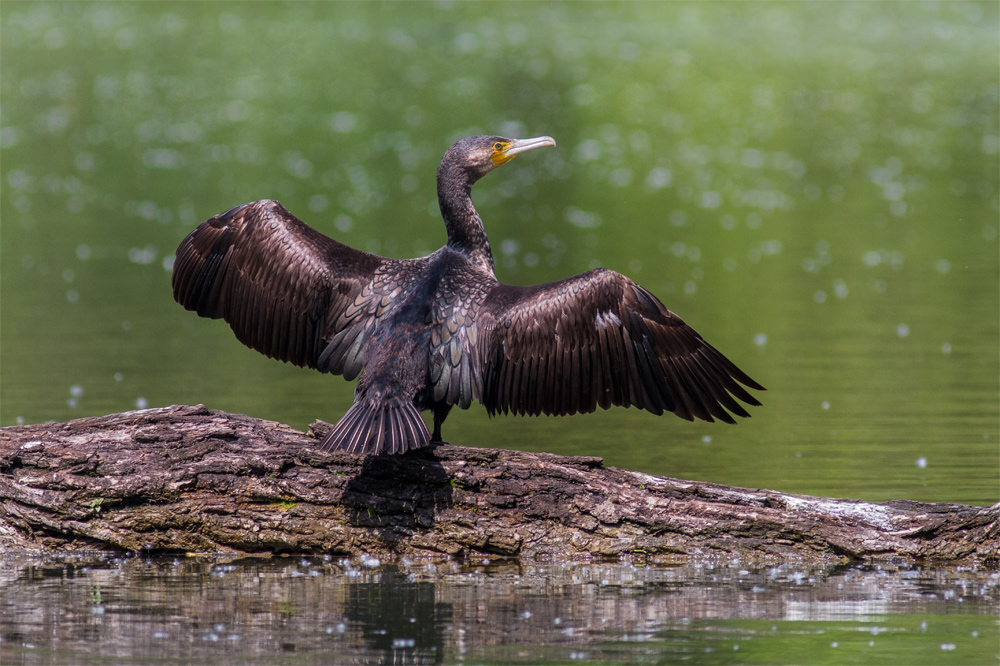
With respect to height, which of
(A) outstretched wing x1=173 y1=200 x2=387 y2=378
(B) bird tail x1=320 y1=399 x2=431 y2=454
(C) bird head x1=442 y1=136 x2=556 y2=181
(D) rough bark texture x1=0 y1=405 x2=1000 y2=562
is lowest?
(D) rough bark texture x1=0 y1=405 x2=1000 y2=562

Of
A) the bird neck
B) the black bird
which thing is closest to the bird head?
the bird neck

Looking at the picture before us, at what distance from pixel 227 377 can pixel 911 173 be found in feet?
54.6

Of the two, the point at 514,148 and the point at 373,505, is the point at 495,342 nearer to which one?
the point at 373,505

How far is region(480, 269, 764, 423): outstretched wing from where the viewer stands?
25.2ft

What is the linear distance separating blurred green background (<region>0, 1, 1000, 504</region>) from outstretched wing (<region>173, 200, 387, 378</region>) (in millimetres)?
2875

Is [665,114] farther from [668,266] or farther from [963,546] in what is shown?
[963,546]

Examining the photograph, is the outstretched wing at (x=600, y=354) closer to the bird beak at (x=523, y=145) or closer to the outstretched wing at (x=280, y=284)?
the outstretched wing at (x=280, y=284)

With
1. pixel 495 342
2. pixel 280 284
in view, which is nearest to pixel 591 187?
pixel 280 284

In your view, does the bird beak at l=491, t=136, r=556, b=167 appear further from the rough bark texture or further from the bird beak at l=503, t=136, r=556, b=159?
the rough bark texture

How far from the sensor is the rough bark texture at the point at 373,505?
7.43 meters

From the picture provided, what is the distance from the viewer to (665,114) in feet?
109

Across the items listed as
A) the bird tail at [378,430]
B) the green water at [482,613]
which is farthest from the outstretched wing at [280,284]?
the green water at [482,613]

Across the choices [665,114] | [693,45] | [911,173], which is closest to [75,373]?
[911,173]

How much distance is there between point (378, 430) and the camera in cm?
711
